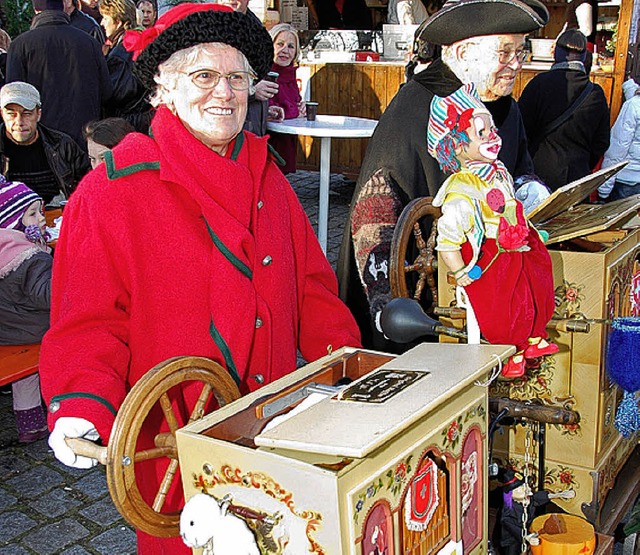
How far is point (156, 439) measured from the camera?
1.42 metres

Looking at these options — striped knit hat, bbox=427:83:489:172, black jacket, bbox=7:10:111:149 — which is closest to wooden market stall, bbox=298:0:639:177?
black jacket, bbox=7:10:111:149

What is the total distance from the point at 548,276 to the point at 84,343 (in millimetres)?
1096

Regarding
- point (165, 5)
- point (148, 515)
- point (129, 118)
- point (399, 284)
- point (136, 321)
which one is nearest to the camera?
point (148, 515)

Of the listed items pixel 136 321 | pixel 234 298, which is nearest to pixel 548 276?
→ pixel 234 298

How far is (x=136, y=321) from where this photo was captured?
5.47ft

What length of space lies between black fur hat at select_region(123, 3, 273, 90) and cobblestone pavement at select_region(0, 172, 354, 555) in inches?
73.0

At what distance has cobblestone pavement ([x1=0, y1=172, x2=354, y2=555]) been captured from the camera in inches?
113

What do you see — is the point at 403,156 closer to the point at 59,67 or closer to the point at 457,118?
the point at 457,118

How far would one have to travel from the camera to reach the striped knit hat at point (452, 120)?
1.87 metres

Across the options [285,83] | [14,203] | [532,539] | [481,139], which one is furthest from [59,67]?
[532,539]

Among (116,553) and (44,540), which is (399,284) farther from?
(44,540)

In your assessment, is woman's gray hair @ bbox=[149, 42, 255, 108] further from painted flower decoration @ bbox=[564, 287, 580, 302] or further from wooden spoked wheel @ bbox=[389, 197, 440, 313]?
painted flower decoration @ bbox=[564, 287, 580, 302]

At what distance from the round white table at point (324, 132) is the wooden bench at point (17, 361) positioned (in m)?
2.73

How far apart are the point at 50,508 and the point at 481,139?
229cm
